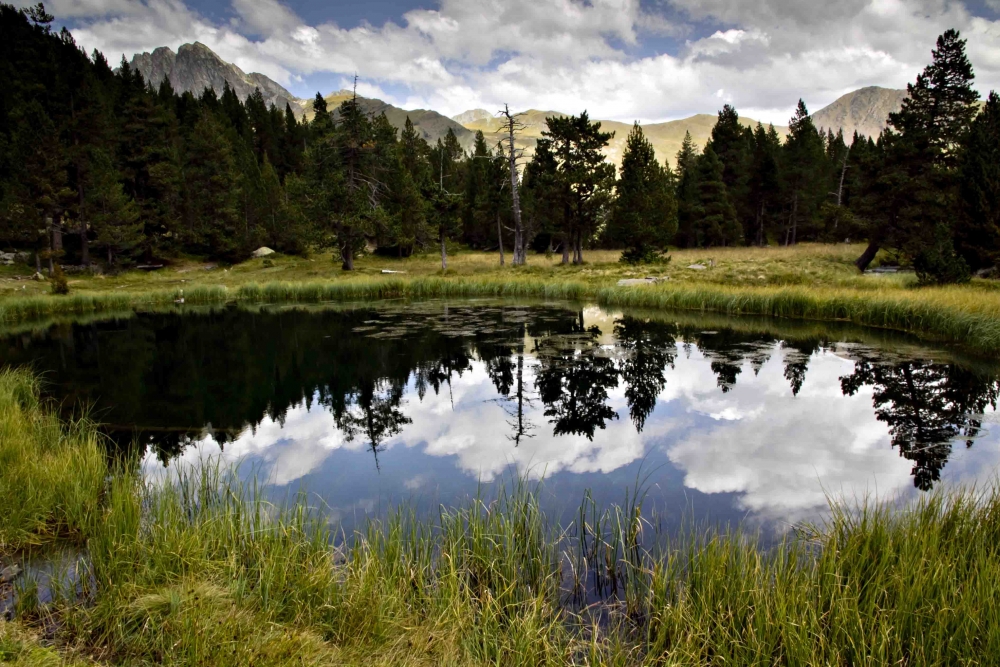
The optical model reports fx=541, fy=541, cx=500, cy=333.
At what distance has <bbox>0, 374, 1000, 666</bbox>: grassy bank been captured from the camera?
3.48m

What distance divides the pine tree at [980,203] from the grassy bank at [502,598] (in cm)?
2459

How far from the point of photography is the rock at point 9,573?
14.9 feet

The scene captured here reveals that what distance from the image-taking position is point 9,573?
184 inches

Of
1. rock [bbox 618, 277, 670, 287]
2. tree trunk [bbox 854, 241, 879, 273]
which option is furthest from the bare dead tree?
tree trunk [bbox 854, 241, 879, 273]

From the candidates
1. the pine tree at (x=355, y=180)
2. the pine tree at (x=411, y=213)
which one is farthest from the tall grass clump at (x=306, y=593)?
the pine tree at (x=411, y=213)

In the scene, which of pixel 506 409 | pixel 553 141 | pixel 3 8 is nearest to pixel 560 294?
pixel 553 141

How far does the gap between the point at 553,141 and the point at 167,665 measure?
1484 inches

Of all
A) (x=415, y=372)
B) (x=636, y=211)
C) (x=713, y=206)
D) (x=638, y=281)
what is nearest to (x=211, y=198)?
(x=636, y=211)

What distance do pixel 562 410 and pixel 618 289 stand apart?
15.8 meters

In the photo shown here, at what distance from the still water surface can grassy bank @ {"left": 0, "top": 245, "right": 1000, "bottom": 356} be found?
1.47 metres

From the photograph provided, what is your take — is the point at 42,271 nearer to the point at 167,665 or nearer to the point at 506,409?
the point at 506,409

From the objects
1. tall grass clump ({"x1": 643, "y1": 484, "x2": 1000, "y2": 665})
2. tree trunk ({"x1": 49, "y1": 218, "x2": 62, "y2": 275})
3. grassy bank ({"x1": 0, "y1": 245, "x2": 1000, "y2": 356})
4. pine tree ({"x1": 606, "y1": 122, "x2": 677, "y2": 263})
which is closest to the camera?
tall grass clump ({"x1": 643, "y1": 484, "x2": 1000, "y2": 665})

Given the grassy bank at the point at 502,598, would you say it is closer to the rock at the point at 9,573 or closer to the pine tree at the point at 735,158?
the rock at the point at 9,573

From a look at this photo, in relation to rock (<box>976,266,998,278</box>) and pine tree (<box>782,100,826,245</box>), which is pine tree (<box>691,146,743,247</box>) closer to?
pine tree (<box>782,100,826,245</box>)
